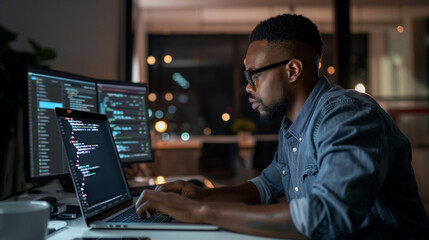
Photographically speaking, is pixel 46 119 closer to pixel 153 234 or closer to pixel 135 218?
pixel 135 218

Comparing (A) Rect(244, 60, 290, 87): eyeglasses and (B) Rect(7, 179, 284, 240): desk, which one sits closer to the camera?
(B) Rect(7, 179, 284, 240): desk

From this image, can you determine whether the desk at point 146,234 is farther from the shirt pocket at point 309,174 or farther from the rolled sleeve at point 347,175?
the shirt pocket at point 309,174

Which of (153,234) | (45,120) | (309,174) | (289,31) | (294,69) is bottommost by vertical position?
(153,234)

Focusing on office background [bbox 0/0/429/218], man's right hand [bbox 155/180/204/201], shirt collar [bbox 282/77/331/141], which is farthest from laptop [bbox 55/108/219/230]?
office background [bbox 0/0/429/218]

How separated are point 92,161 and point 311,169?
619 mm

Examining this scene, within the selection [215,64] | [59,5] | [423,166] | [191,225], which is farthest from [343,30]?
[215,64]

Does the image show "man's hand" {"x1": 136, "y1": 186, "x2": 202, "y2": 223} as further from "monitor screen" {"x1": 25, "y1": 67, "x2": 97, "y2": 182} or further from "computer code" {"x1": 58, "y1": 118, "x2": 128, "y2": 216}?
"monitor screen" {"x1": 25, "y1": 67, "x2": 97, "y2": 182}

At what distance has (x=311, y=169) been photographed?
40.3 inches

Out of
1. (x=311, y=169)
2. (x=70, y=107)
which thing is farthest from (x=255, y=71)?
(x=70, y=107)

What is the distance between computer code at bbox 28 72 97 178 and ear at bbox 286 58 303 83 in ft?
2.79

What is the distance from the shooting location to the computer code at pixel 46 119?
1214mm

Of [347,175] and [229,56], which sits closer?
[347,175]

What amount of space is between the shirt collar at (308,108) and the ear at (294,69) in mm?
72

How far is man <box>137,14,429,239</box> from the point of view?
79 centimetres
